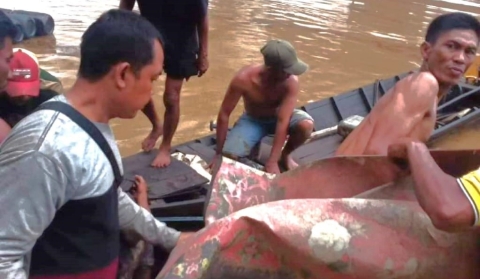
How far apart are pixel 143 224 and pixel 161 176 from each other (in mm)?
1708

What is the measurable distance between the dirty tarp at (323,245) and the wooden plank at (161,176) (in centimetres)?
169

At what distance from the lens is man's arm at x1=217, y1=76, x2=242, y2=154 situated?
16.4ft

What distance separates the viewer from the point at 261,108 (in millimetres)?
5180

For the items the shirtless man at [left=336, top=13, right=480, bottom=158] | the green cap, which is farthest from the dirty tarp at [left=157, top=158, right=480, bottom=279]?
the green cap

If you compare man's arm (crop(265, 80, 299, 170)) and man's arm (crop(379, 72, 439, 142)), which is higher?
man's arm (crop(379, 72, 439, 142))

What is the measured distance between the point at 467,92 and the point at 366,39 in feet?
20.6

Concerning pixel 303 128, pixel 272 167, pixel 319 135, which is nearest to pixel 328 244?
pixel 272 167

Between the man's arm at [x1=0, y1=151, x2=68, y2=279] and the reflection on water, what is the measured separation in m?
4.60

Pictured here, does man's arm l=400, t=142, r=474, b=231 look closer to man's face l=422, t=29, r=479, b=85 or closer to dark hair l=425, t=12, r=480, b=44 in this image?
man's face l=422, t=29, r=479, b=85

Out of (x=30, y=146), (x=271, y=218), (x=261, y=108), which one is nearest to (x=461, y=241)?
(x=271, y=218)

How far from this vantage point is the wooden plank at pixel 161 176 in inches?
151

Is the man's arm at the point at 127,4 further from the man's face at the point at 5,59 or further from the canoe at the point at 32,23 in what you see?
the canoe at the point at 32,23

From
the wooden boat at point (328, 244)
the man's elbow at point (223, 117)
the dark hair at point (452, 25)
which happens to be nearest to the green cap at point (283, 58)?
the man's elbow at point (223, 117)

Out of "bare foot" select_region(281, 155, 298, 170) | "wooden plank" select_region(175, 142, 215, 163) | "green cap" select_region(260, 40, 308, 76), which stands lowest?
"bare foot" select_region(281, 155, 298, 170)
